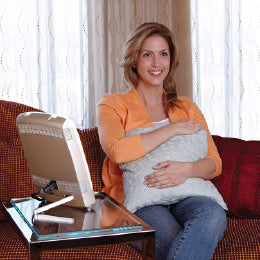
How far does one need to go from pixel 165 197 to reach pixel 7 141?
2.73ft

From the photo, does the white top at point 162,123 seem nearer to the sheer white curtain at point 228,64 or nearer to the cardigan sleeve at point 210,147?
the cardigan sleeve at point 210,147

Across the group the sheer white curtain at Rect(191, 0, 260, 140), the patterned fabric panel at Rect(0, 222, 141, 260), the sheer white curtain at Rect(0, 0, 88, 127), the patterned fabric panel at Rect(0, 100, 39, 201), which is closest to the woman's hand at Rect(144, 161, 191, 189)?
the patterned fabric panel at Rect(0, 222, 141, 260)

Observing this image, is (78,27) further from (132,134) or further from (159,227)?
(159,227)

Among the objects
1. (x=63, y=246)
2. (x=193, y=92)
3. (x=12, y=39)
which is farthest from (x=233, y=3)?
(x=63, y=246)

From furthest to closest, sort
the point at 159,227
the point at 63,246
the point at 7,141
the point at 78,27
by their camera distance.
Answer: the point at 78,27
the point at 7,141
the point at 159,227
the point at 63,246

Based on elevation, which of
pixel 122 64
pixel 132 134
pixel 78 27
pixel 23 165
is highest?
pixel 78 27

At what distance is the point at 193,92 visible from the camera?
13.4ft

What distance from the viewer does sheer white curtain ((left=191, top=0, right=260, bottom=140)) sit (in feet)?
11.8

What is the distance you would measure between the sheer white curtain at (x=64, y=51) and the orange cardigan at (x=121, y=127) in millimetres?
1908

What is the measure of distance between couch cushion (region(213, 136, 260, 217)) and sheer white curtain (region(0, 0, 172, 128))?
82.1 inches

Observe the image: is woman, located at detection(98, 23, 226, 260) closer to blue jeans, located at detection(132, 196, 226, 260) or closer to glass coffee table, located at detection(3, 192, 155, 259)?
blue jeans, located at detection(132, 196, 226, 260)

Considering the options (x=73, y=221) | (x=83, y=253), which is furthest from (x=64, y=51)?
(x=73, y=221)

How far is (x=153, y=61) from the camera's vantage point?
197 cm

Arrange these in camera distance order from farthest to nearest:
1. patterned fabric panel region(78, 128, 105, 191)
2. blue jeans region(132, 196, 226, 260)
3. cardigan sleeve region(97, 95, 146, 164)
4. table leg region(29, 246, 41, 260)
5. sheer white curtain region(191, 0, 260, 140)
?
sheer white curtain region(191, 0, 260, 140) → patterned fabric panel region(78, 128, 105, 191) → cardigan sleeve region(97, 95, 146, 164) → blue jeans region(132, 196, 226, 260) → table leg region(29, 246, 41, 260)
